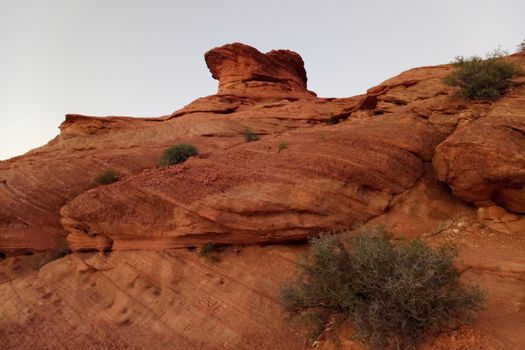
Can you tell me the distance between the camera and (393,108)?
11594 millimetres

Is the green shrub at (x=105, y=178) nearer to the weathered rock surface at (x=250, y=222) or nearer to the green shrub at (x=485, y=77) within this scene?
the weathered rock surface at (x=250, y=222)

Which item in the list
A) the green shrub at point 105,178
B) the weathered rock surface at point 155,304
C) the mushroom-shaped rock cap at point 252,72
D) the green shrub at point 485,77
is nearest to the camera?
the weathered rock surface at point 155,304

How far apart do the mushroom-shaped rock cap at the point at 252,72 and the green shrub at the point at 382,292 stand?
1732 cm

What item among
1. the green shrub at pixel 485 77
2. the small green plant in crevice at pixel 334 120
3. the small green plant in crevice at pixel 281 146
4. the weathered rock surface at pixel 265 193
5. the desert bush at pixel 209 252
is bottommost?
the desert bush at pixel 209 252

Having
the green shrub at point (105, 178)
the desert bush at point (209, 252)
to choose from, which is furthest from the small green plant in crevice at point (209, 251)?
the green shrub at point (105, 178)

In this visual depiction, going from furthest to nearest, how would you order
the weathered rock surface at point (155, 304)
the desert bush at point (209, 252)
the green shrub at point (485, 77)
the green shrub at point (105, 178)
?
the green shrub at point (105, 178)
the green shrub at point (485, 77)
the desert bush at point (209, 252)
the weathered rock surface at point (155, 304)

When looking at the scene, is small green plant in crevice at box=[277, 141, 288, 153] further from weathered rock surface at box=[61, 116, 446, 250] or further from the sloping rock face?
the sloping rock face

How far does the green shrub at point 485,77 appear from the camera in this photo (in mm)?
9312

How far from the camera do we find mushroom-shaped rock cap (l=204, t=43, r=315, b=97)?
22.8 m

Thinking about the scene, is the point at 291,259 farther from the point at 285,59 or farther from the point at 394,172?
the point at 285,59

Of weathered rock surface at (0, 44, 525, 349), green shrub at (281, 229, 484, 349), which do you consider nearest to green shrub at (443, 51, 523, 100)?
weathered rock surface at (0, 44, 525, 349)

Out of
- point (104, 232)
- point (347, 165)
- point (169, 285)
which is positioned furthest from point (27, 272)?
point (347, 165)

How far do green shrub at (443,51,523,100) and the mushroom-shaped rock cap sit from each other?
13114 millimetres

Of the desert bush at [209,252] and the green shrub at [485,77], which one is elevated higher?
the green shrub at [485,77]
